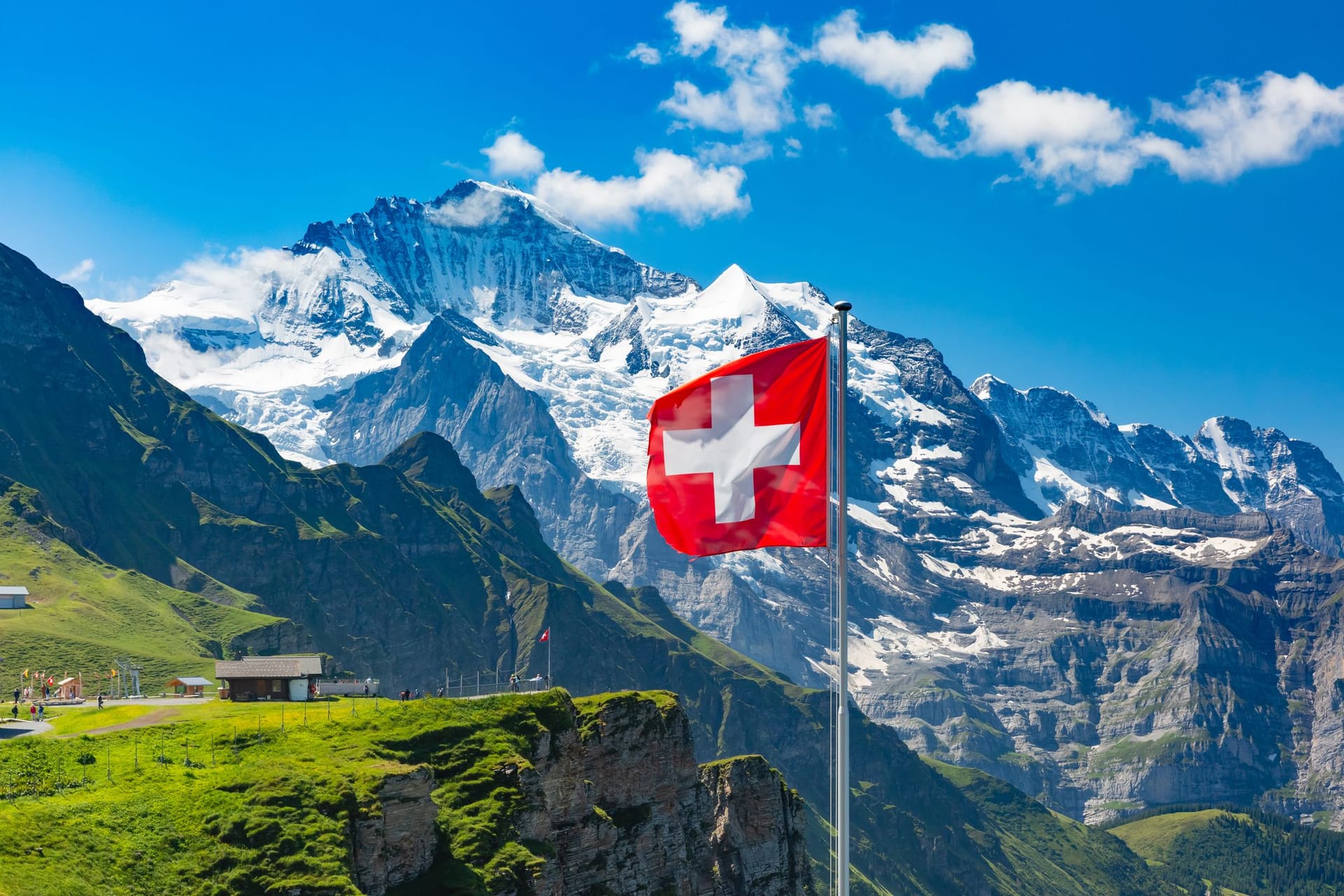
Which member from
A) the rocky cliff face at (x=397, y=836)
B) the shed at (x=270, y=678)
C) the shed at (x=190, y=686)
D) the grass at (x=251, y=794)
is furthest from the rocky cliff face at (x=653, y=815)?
the shed at (x=190, y=686)

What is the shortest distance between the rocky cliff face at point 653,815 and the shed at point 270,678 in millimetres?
25103

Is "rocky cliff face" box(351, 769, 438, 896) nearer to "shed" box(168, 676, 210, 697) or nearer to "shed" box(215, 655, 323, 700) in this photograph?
"shed" box(215, 655, 323, 700)

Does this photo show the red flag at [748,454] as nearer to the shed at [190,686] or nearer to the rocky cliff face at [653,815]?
the rocky cliff face at [653,815]

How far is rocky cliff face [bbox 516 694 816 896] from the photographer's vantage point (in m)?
98.6

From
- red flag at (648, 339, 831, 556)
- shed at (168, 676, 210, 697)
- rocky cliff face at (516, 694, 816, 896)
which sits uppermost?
red flag at (648, 339, 831, 556)

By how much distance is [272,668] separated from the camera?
119m

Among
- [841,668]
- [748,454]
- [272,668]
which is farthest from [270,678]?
[841,668]

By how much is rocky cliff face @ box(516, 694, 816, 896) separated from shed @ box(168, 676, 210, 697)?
47711 millimetres

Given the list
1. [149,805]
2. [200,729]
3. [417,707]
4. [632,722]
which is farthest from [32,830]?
[632,722]

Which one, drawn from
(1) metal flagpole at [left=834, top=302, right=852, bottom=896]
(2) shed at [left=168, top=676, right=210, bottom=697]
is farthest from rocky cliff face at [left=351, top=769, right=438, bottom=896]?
(2) shed at [left=168, top=676, right=210, bottom=697]

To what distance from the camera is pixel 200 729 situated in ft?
315

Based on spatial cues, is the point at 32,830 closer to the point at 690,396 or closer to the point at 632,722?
the point at 690,396

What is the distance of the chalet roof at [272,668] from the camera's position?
118 meters

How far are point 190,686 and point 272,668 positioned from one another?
28.9 m
